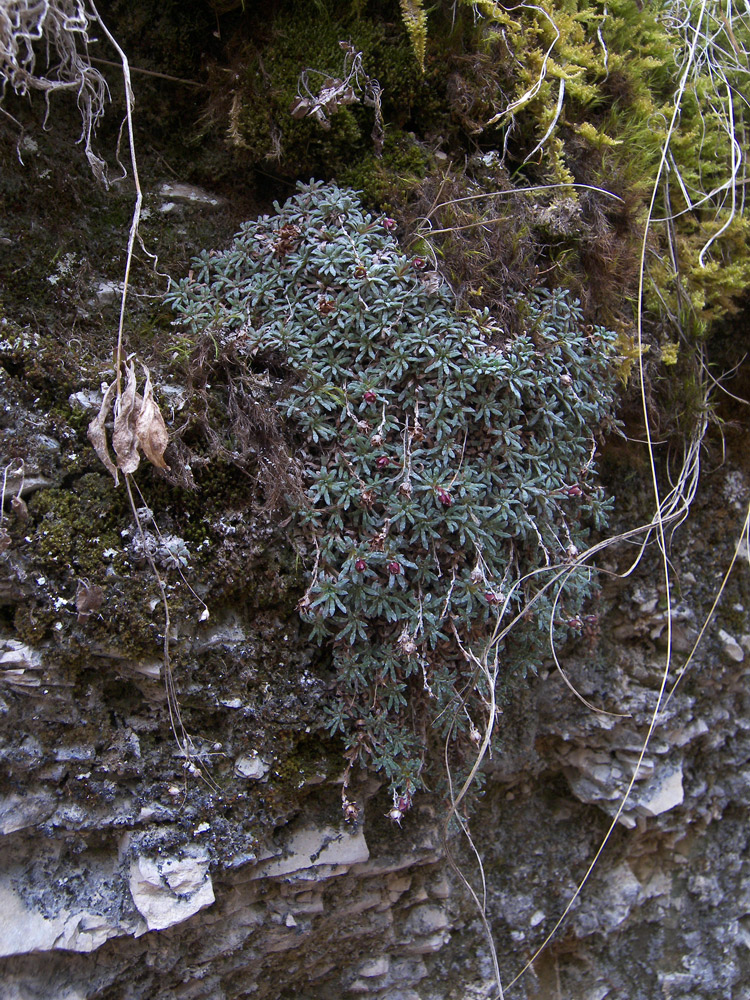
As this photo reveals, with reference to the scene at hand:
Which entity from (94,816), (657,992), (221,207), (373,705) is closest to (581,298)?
(221,207)

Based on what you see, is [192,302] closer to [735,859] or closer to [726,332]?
[726,332]

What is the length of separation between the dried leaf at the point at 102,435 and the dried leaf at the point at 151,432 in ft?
0.38

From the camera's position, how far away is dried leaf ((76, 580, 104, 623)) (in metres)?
2.29

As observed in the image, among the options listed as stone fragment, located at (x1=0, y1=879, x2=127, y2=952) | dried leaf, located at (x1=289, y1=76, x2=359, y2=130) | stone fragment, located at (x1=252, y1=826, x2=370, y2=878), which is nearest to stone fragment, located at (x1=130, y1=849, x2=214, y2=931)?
stone fragment, located at (x1=0, y1=879, x2=127, y2=952)

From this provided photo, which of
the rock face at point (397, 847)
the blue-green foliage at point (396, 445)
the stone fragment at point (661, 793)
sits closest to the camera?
the rock face at point (397, 847)

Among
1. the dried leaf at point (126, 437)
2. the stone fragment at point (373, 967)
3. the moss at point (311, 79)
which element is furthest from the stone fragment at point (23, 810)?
the moss at point (311, 79)

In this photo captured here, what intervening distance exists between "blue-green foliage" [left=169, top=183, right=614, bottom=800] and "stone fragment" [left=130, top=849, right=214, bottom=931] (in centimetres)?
70

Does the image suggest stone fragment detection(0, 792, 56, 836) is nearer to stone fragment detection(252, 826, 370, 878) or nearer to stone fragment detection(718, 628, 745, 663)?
stone fragment detection(252, 826, 370, 878)

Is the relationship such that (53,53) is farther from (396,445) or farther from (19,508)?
(396,445)

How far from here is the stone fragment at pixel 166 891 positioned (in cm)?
236

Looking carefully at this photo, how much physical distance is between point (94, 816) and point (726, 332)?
142 inches

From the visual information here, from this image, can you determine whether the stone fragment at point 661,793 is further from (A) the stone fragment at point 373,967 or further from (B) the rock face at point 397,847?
(A) the stone fragment at point 373,967

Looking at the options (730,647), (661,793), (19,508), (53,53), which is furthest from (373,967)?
(53,53)

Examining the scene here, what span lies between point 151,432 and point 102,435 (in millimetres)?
173
